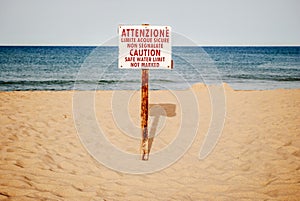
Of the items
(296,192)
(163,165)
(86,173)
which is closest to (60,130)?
(86,173)

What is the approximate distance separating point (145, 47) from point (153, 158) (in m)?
2.08

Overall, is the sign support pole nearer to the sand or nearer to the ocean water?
the sand

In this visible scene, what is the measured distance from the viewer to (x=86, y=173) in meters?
4.21

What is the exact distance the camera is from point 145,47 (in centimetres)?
449

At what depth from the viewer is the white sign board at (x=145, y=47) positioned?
4.42 metres

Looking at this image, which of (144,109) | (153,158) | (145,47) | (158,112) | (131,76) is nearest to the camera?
(145,47)

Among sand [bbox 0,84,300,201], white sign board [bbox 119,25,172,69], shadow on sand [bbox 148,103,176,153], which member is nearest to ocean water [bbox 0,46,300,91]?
shadow on sand [bbox 148,103,176,153]

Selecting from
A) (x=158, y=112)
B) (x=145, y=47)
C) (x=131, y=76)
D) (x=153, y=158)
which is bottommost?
(x=153, y=158)

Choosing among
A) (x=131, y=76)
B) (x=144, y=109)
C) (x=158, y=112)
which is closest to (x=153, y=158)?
(x=144, y=109)

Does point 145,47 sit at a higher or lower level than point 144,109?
higher

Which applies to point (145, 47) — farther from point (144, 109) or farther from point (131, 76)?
point (131, 76)

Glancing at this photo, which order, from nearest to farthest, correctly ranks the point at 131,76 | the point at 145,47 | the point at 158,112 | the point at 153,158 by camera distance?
1. the point at 145,47
2. the point at 153,158
3. the point at 158,112
4. the point at 131,76

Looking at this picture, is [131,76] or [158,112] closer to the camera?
[158,112]

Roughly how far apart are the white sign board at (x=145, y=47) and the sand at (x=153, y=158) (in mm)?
1848
